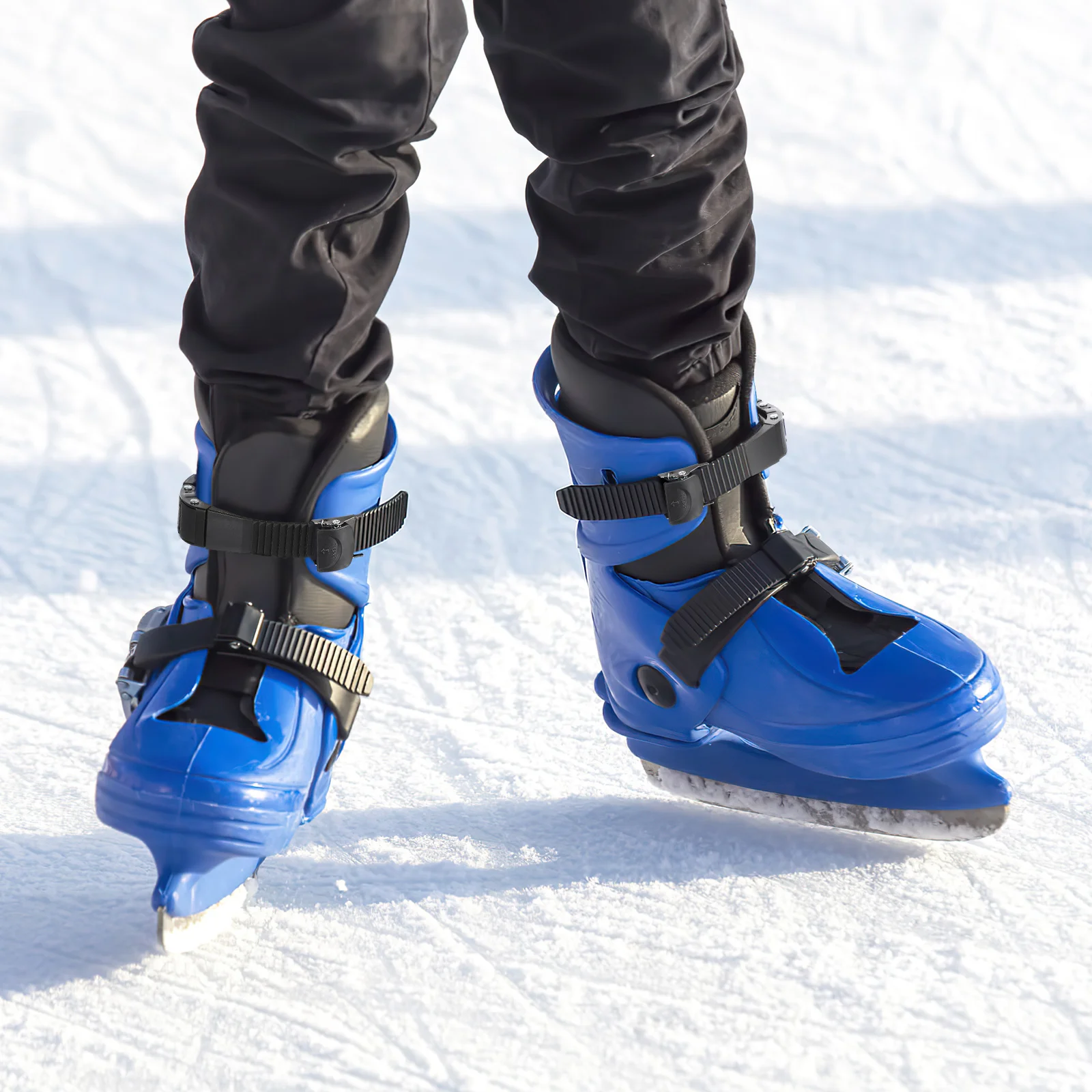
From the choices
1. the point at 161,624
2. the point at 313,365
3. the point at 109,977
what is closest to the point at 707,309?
the point at 313,365

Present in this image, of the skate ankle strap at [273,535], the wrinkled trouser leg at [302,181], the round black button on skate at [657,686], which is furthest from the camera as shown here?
the round black button on skate at [657,686]

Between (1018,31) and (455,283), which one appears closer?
(455,283)

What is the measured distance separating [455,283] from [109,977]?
74.5 inches

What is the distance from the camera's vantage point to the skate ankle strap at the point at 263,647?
85cm

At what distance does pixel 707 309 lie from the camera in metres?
0.92

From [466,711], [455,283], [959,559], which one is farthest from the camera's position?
[455,283]

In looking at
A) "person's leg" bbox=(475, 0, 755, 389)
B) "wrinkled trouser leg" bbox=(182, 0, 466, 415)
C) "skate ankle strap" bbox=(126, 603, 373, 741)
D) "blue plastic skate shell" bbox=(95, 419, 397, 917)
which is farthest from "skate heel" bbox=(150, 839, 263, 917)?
"person's leg" bbox=(475, 0, 755, 389)

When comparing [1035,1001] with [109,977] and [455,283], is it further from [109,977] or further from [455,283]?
[455,283]

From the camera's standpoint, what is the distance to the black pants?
0.78 m

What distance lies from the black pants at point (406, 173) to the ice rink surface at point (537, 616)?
40 centimetres

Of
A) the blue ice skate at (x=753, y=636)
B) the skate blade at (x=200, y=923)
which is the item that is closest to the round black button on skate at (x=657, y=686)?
the blue ice skate at (x=753, y=636)

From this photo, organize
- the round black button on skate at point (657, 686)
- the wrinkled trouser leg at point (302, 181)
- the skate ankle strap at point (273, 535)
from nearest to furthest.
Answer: the wrinkled trouser leg at point (302, 181) → the skate ankle strap at point (273, 535) → the round black button on skate at point (657, 686)

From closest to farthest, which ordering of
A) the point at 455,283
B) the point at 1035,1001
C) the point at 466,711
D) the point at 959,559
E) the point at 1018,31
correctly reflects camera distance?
the point at 1035,1001
the point at 466,711
the point at 959,559
the point at 455,283
the point at 1018,31

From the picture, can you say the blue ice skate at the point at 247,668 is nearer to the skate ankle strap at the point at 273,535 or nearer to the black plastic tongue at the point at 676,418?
the skate ankle strap at the point at 273,535
